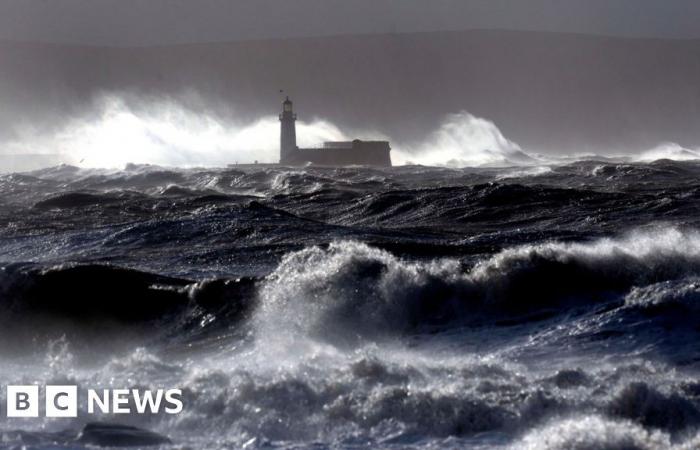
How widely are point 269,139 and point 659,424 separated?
235 feet

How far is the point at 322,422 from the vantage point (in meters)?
6.67

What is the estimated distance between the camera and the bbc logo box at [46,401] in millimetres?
7195

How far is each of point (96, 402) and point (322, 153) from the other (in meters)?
50.6

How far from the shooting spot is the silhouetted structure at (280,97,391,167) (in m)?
57.3

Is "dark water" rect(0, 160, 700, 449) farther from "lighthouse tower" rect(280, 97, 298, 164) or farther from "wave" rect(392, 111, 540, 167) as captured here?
"wave" rect(392, 111, 540, 167)

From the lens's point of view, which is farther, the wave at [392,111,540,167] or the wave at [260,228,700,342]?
the wave at [392,111,540,167]

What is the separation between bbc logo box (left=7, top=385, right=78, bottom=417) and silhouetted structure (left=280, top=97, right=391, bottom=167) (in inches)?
1909

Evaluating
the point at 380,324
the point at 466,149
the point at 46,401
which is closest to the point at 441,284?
the point at 380,324

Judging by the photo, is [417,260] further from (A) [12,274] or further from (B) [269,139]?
(B) [269,139]

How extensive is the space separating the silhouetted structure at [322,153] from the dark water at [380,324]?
38.4 metres

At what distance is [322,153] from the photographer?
57750mm

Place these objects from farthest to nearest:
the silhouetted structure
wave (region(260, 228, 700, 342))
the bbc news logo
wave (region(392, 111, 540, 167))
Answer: wave (region(392, 111, 540, 167))
the silhouetted structure
wave (region(260, 228, 700, 342))
the bbc news logo

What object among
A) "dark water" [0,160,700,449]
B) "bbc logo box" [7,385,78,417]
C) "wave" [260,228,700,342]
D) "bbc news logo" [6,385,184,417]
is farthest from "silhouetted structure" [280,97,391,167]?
"bbc news logo" [6,385,184,417]

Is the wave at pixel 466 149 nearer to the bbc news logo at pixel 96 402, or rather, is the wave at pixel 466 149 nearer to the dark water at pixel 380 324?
the dark water at pixel 380 324
